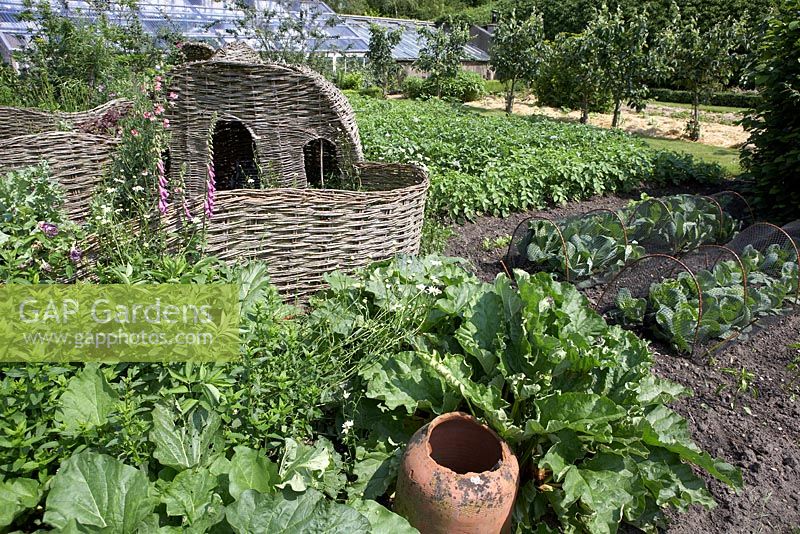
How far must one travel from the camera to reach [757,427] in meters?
3.01

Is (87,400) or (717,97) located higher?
(717,97)

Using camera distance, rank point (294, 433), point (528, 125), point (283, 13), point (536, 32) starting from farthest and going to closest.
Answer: point (536, 32) → point (283, 13) → point (528, 125) → point (294, 433)

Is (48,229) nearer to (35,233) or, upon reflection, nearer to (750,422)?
(35,233)

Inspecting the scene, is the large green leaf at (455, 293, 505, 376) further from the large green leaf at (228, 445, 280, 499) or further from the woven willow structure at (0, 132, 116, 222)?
the woven willow structure at (0, 132, 116, 222)

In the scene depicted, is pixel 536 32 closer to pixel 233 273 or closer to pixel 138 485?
pixel 233 273

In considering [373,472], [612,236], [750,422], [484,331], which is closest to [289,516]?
[373,472]

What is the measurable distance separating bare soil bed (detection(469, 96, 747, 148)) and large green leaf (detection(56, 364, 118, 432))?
43.7ft

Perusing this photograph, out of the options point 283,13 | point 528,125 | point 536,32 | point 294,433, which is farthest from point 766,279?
point 536,32

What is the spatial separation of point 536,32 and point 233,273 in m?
16.2

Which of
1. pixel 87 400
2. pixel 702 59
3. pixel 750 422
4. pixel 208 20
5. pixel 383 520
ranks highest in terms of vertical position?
pixel 208 20

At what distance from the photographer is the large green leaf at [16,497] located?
1634 mm

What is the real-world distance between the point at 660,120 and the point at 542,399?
16.7 meters

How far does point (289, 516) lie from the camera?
64.6 inches

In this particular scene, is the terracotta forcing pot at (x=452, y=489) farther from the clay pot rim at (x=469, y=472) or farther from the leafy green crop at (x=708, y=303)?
the leafy green crop at (x=708, y=303)
